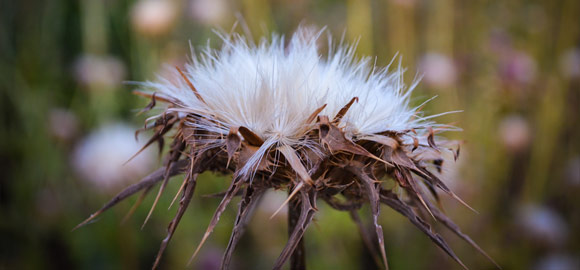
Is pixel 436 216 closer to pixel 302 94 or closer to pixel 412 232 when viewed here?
pixel 302 94

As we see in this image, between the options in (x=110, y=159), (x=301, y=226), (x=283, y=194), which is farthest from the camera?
(x=283, y=194)

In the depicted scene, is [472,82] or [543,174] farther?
[472,82]

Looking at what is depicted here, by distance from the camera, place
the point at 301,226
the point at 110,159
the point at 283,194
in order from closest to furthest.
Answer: the point at 301,226, the point at 110,159, the point at 283,194

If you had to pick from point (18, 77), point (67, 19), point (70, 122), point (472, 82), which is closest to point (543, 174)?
point (472, 82)

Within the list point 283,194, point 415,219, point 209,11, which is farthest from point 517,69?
point 415,219

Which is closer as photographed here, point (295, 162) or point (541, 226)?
point (295, 162)

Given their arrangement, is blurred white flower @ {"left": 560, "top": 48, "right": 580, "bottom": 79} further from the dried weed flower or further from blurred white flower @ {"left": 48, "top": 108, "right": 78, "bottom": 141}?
blurred white flower @ {"left": 48, "top": 108, "right": 78, "bottom": 141}

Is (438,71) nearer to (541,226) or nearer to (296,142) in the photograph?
(541,226)
